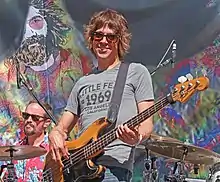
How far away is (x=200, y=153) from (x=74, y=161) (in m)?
0.74

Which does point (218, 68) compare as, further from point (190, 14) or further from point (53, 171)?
point (53, 171)

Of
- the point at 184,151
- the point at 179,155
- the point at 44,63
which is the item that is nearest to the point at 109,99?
the point at 184,151

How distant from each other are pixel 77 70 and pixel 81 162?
161cm

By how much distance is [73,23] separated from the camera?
367cm

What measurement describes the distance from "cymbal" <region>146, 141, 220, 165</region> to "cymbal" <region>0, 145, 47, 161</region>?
51 centimetres

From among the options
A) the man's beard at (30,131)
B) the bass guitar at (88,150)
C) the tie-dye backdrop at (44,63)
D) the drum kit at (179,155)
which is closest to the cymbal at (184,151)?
the drum kit at (179,155)

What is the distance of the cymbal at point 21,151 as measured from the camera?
2.47 meters

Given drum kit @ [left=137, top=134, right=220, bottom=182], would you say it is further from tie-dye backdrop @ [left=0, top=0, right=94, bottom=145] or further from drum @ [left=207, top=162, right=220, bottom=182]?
tie-dye backdrop @ [left=0, top=0, right=94, bottom=145]

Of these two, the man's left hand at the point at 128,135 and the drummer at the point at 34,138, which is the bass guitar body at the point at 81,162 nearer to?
the man's left hand at the point at 128,135

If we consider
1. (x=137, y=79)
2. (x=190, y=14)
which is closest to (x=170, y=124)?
(x=190, y=14)

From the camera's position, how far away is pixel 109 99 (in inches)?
80.5

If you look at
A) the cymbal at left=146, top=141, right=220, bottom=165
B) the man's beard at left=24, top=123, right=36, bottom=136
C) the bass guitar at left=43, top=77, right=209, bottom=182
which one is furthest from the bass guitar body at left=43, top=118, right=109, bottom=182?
the man's beard at left=24, top=123, right=36, bottom=136

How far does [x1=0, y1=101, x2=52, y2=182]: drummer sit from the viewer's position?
2820mm

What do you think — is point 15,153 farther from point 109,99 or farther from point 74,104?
point 109,99
